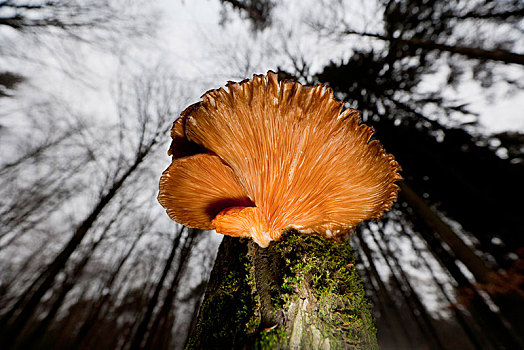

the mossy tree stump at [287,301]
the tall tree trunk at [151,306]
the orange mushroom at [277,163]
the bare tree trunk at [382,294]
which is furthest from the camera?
the bare tree trunk at [382,294]

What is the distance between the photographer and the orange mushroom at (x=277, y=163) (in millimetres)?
1498

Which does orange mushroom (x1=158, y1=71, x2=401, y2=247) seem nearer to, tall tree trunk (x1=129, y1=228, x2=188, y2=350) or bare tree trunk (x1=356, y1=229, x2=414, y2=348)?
bare tree trunk (x1=356, y1=229, x2=414, y2=348)

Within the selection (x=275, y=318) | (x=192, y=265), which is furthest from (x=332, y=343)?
(x=192, y=265)

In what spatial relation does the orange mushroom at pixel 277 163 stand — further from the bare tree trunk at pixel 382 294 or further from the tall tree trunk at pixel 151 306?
the tall tree trunk at pixel 151 306

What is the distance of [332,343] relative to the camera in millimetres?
1417

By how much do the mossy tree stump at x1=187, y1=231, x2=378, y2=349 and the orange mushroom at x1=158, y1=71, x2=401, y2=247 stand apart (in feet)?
0.71

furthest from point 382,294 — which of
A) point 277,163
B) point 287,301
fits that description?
point 277,163

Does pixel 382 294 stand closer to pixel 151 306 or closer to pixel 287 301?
pixel 151 306

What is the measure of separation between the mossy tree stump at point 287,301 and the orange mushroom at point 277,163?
22 centimetres

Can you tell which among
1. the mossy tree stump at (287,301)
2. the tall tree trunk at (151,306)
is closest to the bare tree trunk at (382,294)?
the tall tree trunk at (151,306)

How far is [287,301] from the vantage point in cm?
146

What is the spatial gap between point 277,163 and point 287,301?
3.18 feet

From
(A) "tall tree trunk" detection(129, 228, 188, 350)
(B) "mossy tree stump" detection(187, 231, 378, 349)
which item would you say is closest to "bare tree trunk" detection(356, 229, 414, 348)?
(A) "tall tree trunk" detection(129, 228, 188, 350)

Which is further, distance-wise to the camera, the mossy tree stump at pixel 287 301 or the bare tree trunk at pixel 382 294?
the bare tree trunk at pixel 382 294
